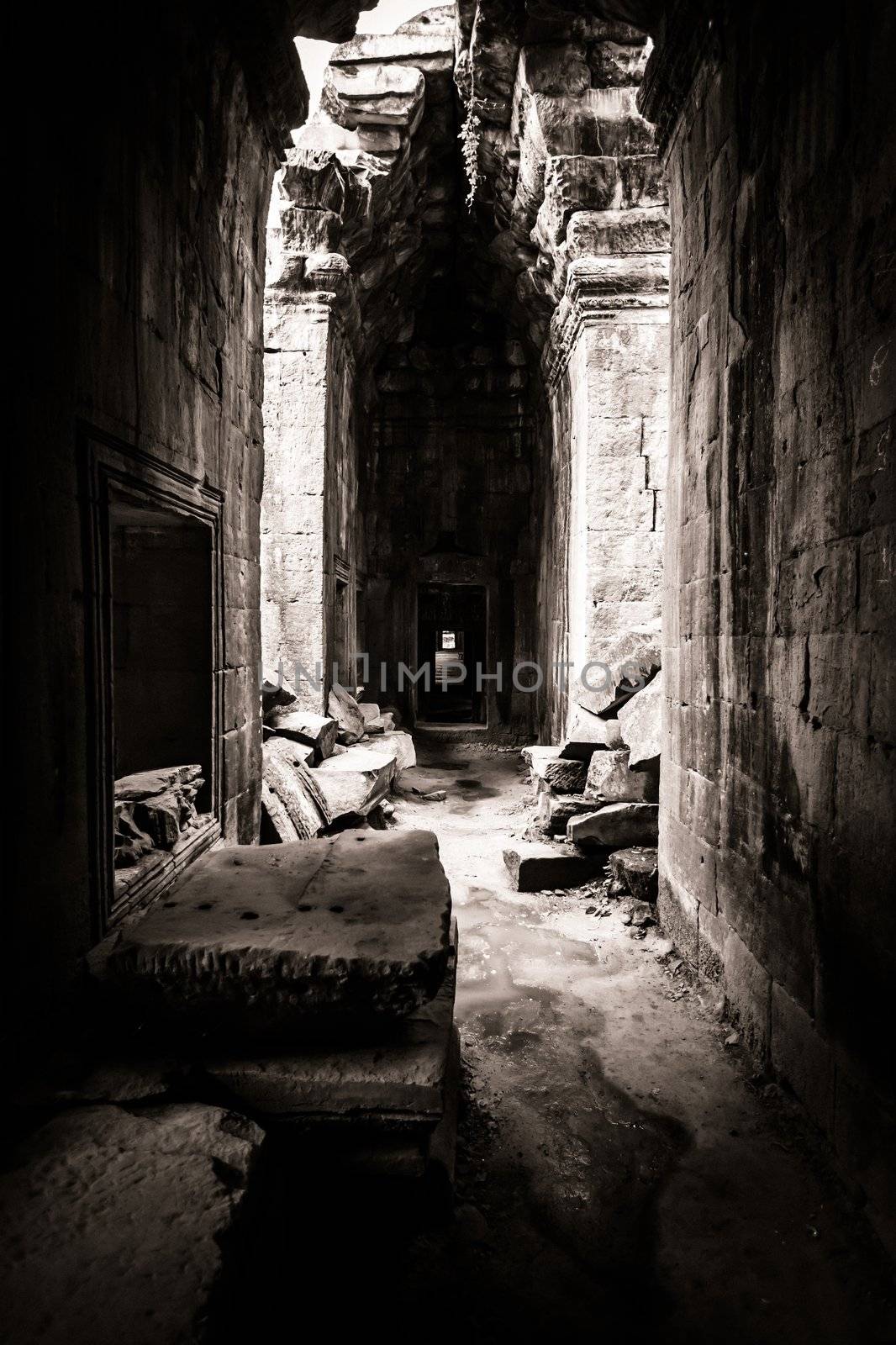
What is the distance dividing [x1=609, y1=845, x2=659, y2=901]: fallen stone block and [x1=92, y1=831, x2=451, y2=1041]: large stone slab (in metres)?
2.93

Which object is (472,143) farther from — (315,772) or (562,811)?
(562,811)

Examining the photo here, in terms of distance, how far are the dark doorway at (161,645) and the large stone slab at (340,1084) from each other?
6.60ft

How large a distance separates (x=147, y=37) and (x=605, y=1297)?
4627 mm

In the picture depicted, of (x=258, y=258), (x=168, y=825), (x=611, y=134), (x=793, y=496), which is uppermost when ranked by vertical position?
(x=611, y=134)

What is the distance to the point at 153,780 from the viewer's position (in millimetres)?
3582

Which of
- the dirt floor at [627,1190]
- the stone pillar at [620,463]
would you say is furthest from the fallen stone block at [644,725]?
the dirt floor at [627,1190]

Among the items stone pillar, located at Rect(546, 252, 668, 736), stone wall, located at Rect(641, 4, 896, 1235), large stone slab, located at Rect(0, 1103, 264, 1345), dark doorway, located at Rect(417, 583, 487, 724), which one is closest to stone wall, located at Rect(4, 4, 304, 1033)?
large stone slab, located at Rect(0, 1103, 264, 1345)

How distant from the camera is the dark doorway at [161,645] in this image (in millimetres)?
3801

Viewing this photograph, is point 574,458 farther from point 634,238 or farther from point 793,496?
point 793,496

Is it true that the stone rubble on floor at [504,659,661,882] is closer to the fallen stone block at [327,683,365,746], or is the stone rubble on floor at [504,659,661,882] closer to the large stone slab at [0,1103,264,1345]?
the fallen stone block at [327,683,365,746]

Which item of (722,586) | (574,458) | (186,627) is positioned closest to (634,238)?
(574,458)

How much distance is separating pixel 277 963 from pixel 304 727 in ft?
15.5

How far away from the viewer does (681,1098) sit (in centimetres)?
302

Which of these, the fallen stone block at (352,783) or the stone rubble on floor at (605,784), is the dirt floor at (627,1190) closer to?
the stone rubble on floor at (605,784)
